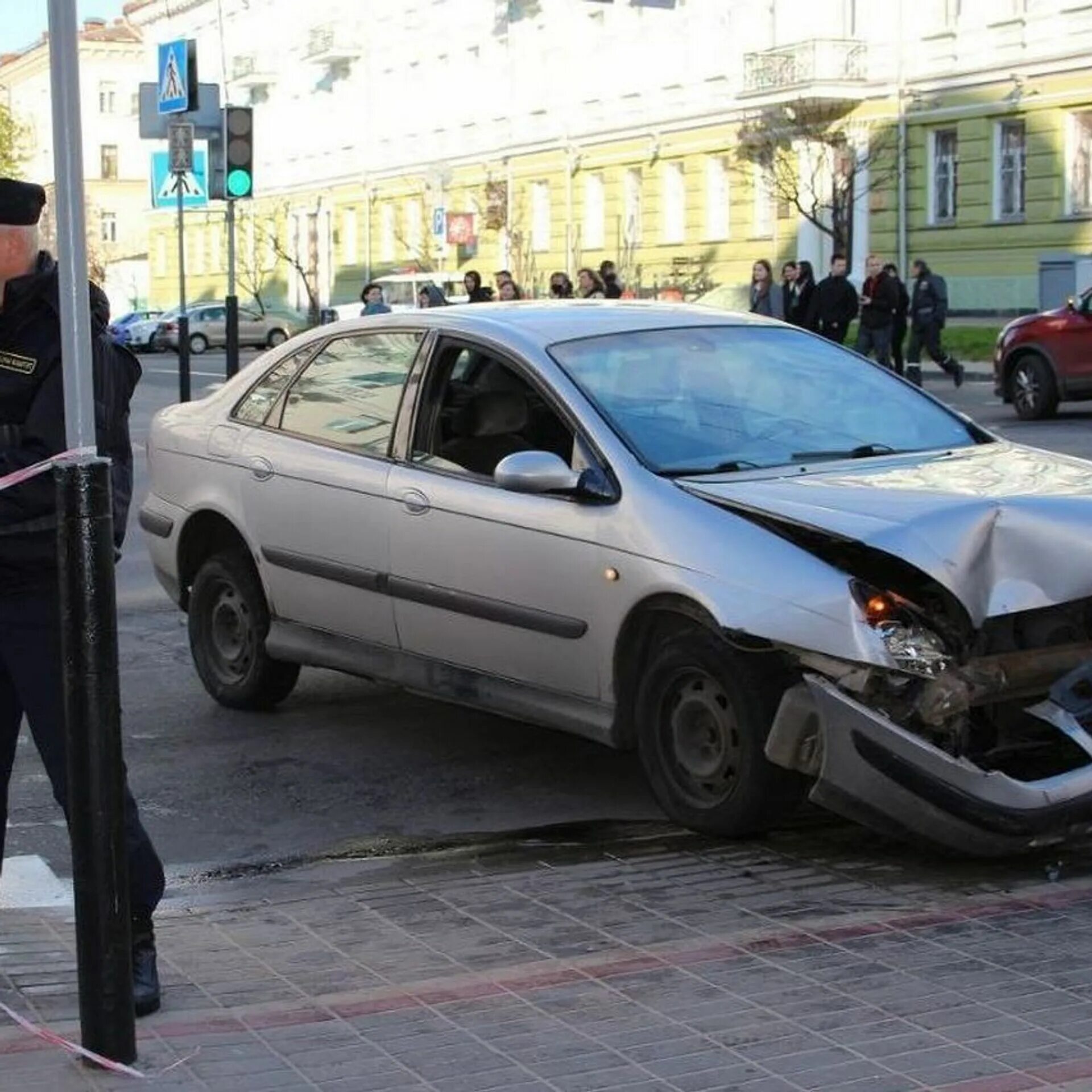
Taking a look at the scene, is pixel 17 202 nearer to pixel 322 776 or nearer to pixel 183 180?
pixel 322 776

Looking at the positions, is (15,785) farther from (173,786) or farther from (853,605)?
(853,605)

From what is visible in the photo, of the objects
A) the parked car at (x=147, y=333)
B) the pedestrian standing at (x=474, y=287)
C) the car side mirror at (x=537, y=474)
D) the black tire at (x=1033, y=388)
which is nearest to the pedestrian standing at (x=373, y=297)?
the pedestrian standing at (x=474, y=287)

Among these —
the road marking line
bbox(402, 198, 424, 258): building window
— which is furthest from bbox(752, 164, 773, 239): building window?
the road marking line

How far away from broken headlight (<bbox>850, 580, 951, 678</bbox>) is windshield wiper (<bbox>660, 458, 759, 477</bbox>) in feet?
3.09

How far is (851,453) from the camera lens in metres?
6.97

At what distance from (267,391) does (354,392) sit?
24.8 inches

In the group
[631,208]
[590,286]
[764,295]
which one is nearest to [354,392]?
[590,286]

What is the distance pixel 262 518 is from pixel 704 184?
4155 cm

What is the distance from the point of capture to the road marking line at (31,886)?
19.7 feet

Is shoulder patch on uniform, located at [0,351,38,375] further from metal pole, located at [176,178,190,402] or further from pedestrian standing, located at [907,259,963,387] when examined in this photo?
pedestrian standing, located at [907,259,963,387]

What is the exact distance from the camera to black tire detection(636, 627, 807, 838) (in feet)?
19.9

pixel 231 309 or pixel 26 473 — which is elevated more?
pixel 231 309

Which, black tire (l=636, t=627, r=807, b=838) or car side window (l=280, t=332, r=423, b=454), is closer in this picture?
black tire (l=636, t=627, r=807, b=838)

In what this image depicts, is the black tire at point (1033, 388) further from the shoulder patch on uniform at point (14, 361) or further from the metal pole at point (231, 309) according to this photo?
the shoulder patch on uniform at point (14, 361)
